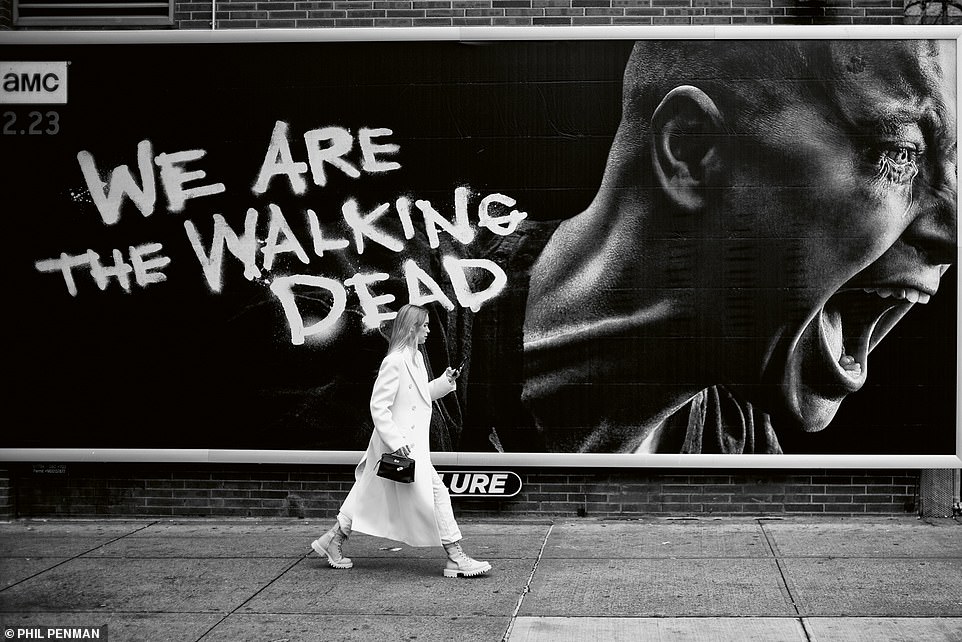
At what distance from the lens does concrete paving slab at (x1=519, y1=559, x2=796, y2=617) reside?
20.1 feet

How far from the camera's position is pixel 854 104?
27.9 ft

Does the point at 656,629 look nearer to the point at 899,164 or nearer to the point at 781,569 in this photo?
the point at 781,569

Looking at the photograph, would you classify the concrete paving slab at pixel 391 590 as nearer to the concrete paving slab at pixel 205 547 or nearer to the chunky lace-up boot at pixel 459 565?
the chunky lace-up boot at pixel 459 565

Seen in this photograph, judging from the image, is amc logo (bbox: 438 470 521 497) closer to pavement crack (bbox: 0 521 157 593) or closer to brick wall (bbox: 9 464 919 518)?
brick wall (bbox: 9 464 919 518)

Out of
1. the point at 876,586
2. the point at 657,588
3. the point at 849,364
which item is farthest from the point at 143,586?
the point at 849,364

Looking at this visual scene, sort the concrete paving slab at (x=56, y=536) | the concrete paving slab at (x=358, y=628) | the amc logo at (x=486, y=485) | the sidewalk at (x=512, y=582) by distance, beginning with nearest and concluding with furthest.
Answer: the concrete paving slab at (x=358, y=628) < the sidewalk at (x=512, y=582) < the concrete paving slab at (x=56, y=536) < the amc logo at (x=486, y=485)

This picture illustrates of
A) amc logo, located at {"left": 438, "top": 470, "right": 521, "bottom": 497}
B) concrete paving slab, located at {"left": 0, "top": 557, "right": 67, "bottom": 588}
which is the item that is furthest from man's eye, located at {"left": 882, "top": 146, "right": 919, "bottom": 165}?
concrete paving slab, located at {"left": 0, "top": 557, "right": 67, "bottom": 588}

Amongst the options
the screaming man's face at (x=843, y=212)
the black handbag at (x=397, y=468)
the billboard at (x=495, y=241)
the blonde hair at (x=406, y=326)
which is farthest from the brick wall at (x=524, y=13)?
the black handbag at (x=397, y=468)

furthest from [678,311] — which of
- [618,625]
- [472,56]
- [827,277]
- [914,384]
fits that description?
[618,625]

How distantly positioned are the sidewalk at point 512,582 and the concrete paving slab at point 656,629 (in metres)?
0.02

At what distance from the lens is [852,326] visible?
→ 28.0ft

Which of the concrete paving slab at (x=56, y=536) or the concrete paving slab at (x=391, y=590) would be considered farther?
the concrete paving slab at (x=56, y=536)

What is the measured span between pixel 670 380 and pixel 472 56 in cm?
305

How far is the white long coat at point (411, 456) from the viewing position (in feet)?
22.6
